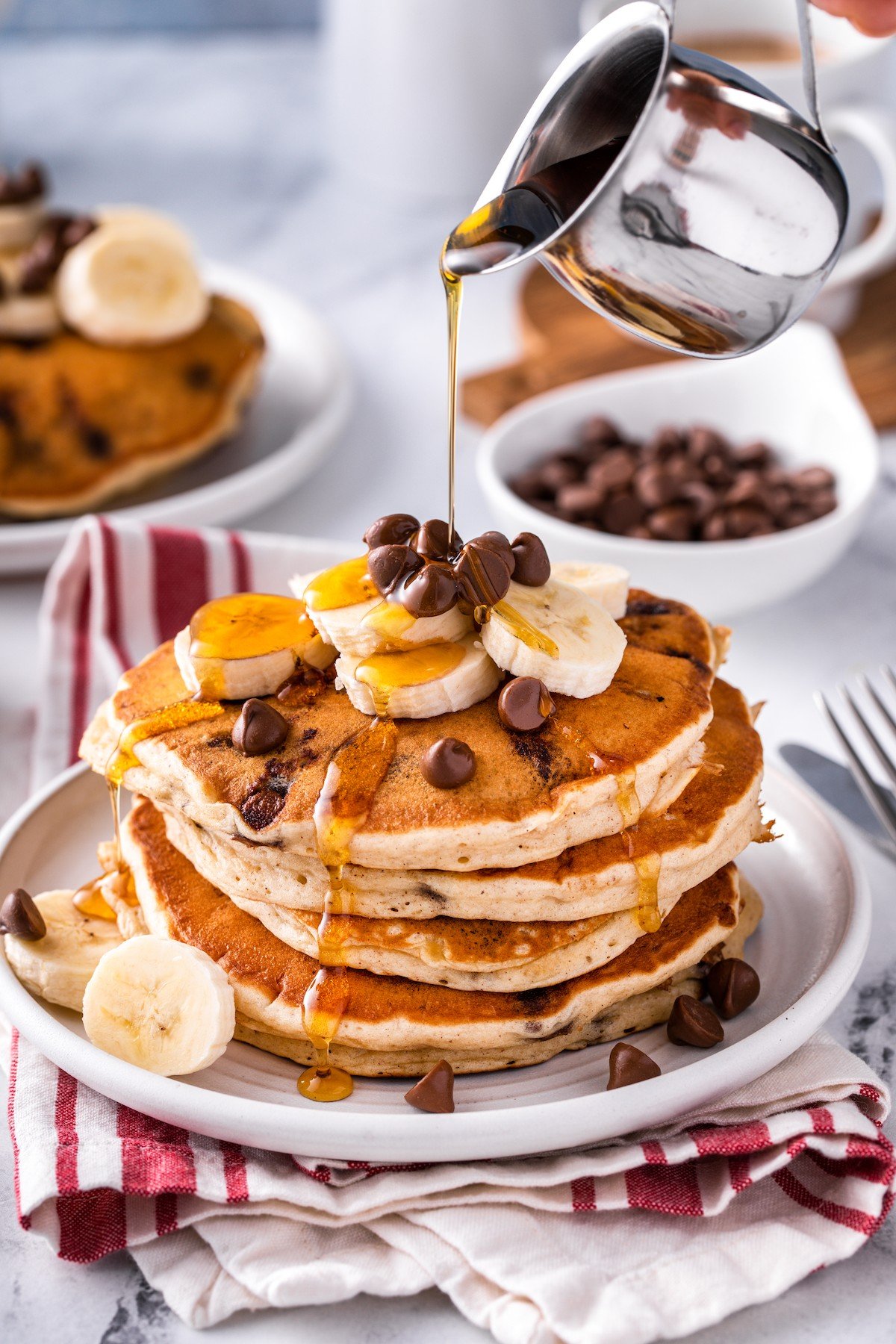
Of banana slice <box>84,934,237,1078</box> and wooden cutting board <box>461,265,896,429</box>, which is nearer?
banana slice <box>84,934,237,1078</box>

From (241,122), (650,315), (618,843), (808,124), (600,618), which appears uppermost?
(808,124)

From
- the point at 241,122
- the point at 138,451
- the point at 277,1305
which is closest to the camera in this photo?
the point at 277,1305

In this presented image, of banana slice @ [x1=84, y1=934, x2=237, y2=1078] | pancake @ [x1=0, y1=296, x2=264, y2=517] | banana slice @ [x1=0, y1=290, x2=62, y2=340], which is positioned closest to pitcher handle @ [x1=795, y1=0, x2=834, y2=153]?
banana slice @ [x1=84, y1=934, x2=237, y2=1078]

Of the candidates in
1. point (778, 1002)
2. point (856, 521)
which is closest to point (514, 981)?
point (778, 1002)

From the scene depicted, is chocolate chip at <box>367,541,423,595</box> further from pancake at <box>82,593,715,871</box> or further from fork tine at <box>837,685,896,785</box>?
fork tine at <box>837,685,896,785</box>

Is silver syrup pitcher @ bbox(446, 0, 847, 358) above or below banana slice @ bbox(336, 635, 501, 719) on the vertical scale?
above

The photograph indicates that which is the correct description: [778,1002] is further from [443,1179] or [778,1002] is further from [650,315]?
[650,315]
